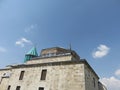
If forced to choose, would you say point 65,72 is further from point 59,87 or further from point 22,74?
point 22,74

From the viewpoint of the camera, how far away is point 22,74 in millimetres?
23062

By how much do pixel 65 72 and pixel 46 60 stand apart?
506cm

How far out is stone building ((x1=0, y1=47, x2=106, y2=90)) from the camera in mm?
18188

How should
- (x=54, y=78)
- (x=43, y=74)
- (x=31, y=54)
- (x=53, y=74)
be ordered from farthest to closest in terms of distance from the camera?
(x=31, y=54) < (x=43, y=74) < (x=53, y=74) < (x=54, y=78)

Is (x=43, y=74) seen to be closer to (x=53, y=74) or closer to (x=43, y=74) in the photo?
(x=43, y=74)

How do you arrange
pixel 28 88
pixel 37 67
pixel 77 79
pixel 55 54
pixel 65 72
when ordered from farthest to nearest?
pixel 55 54, pixel 37 67, pixel 28 88, pixel 65 72, pixel 77 79

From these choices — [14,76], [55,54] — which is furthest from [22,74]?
[55,54]

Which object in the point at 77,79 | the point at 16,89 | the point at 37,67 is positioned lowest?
the point at 16,89

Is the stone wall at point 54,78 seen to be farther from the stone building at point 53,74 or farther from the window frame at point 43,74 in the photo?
the window frame at point 43,74

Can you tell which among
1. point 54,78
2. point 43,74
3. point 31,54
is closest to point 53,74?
point 54,78

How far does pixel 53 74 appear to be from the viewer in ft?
65.5

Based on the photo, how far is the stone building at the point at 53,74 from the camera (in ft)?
59.7

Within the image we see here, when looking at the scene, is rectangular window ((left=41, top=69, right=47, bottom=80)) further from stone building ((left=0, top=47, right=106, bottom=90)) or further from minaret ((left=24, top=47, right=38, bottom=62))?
minaret ((left=24, top=47, right=38, bottom=62))

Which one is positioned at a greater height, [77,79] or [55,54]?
[55,54]
